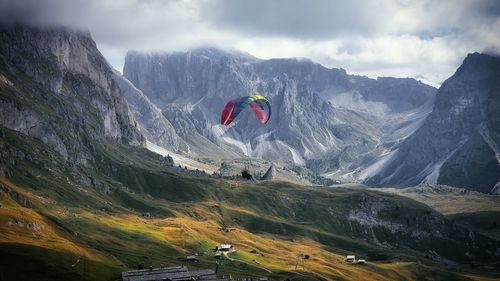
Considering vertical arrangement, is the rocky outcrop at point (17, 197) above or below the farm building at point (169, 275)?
above

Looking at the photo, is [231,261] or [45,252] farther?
[231,261]

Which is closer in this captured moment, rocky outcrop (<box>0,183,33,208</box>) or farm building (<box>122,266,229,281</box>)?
farm building (<box>122,266,229,281</box>)

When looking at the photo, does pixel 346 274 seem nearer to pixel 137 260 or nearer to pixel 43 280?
pixel 137 260

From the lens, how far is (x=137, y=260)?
14425 cm

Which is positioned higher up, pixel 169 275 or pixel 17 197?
pixel 17 197

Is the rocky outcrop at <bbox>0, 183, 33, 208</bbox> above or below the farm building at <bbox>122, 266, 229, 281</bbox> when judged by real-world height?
above

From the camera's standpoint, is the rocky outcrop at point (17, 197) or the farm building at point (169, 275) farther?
the rocky outcrop at point (17, 197)

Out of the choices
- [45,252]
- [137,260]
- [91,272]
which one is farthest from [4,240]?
[137,260]

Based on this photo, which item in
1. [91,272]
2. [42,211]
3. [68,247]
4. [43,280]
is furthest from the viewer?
[42,211]

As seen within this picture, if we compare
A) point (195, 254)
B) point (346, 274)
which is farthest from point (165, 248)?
point (346, 274)

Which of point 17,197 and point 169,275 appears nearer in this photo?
point 169,275

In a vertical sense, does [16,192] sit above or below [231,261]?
above

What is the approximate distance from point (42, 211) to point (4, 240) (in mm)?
60450

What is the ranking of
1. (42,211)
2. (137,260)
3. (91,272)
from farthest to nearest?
1. (42,211)
2. (137,260)
3. (91,272)
